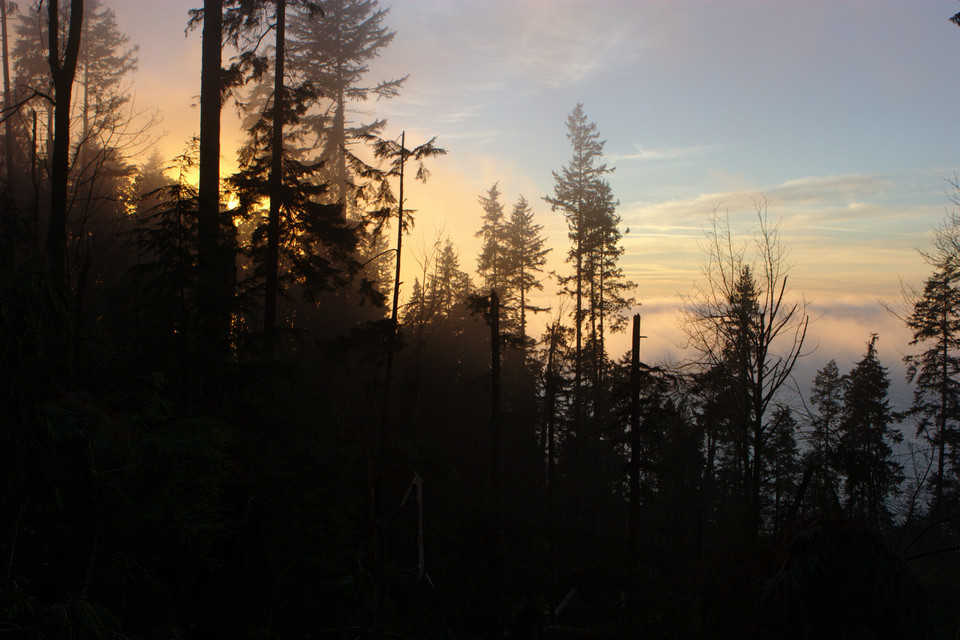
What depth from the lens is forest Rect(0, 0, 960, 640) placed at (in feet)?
14.3

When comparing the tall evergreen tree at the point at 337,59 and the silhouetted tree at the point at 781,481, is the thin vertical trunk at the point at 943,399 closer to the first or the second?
the silhouetted tree at the point at 781,481

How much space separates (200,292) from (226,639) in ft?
15.0

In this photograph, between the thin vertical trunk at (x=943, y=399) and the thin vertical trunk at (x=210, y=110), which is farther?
the thin vertical trunk at (x=943, y=399)

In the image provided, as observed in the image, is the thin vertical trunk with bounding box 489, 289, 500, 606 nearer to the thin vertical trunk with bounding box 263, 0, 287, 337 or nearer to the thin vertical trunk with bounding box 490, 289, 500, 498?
the thin vertical trunk with bounding box 490, 289, 500, 498

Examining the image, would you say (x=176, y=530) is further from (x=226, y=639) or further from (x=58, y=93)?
(x=58, y=93)

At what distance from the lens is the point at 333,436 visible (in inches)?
730

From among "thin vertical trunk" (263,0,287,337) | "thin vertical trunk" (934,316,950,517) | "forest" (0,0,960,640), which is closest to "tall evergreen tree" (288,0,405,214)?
"forest" (0,0,960,640)

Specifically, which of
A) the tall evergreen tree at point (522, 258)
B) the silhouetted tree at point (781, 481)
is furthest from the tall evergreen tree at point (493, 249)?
the silhouetted tree at point (781, 481)

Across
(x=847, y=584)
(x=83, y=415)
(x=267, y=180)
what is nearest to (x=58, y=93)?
(x=267, y=180)

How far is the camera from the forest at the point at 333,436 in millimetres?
4355

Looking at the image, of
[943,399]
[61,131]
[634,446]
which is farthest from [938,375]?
[61,131]

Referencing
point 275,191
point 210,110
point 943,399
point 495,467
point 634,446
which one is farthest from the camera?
point 943,399

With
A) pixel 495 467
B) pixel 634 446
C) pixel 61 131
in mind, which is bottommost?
pixel 495 467

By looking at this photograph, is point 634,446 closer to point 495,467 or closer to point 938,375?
point 495,467
